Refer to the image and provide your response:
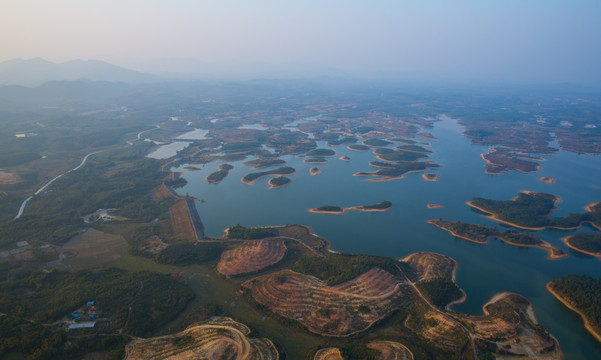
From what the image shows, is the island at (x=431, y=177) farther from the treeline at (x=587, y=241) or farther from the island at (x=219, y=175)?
the island at (x=219, y=175)

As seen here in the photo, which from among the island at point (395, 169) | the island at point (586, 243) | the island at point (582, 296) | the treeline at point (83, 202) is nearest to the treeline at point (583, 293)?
the island at point (582, 296)

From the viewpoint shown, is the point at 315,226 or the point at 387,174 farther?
the point at 387,174

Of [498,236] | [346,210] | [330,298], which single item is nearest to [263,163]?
[346,210]

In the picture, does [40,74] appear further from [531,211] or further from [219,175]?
[531,211]

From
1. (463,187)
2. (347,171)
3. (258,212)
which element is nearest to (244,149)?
(347,171)

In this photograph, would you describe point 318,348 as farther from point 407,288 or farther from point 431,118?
point 431,118

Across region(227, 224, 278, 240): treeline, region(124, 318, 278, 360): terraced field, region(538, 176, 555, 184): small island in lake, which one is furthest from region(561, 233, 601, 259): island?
region(124, 318, 278, 360): terraced field
